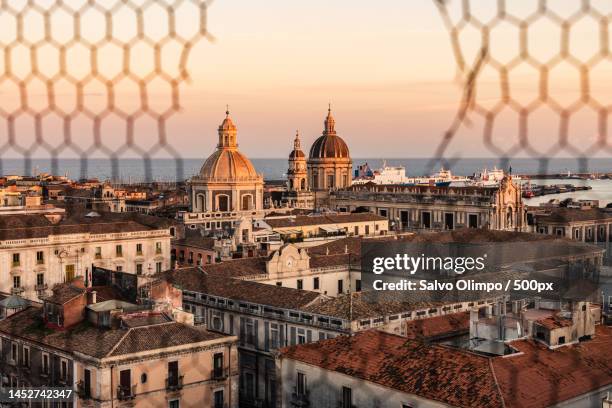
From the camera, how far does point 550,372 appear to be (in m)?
7.37

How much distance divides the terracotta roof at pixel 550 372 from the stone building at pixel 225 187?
691 inches

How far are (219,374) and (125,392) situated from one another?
1.21 meters

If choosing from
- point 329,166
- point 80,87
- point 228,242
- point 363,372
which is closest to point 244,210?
point 228,242

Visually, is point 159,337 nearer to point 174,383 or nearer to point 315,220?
point 174,383

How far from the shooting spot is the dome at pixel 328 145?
115 feet

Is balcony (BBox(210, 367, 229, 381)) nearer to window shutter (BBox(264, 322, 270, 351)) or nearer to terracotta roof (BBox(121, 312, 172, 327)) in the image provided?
terracotta roof (BBox(121, 312, 172, 327))

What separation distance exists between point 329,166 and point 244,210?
9819mm

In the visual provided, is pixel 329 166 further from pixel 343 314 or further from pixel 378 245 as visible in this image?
pixel 343 314

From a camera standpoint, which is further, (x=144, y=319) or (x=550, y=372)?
→ (x=144, y=319)

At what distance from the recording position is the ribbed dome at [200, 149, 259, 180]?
26234mm

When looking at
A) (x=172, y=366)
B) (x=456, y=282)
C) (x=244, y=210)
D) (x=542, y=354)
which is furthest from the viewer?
(x=244, y=210)

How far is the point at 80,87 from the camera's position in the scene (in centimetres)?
196

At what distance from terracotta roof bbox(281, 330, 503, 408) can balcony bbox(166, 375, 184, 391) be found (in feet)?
3.55

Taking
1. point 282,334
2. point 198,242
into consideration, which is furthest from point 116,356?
point 198,242
